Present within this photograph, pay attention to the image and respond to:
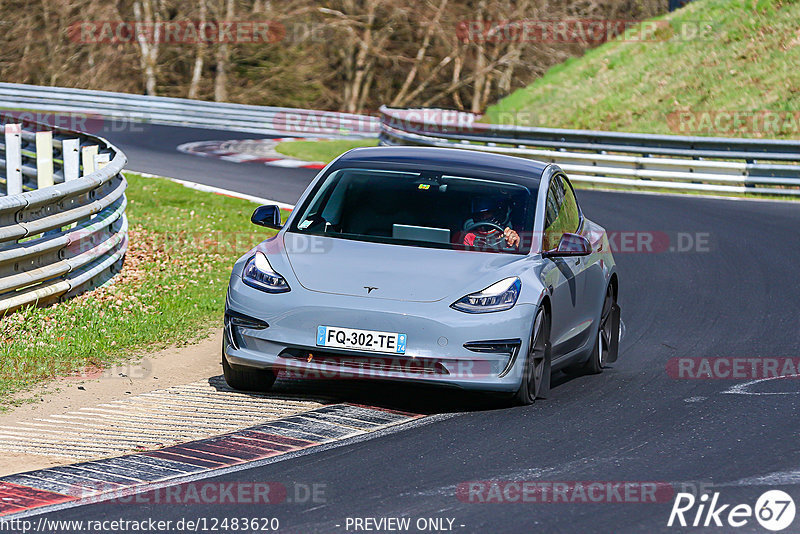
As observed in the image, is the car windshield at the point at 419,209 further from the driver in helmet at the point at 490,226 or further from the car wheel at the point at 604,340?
the car wheel at the point at 604,340

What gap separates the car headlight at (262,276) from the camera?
769 centimetres

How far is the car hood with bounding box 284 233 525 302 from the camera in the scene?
7.54 meters

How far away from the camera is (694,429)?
23.8ft

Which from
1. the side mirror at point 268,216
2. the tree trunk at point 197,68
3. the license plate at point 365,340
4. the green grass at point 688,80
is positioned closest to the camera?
the license plate at point 365,340

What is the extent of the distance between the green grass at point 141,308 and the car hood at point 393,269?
197 cm

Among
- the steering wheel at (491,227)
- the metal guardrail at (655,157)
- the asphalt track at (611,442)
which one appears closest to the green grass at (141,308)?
the asphalt track at (611,442)

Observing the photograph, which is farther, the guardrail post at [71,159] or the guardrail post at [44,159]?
the guardrail post at [44,159]

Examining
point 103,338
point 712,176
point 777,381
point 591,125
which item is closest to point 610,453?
point 777,381

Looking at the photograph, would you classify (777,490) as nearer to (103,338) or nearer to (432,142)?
(103,338)

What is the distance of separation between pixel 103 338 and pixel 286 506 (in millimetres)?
4379

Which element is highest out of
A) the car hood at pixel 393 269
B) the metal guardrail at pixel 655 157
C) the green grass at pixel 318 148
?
the car hood at pixel 393 269

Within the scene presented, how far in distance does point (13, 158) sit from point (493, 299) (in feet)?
31.6

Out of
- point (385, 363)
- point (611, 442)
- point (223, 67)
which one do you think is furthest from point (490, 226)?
point (223, 67)

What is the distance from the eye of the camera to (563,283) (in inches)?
330
